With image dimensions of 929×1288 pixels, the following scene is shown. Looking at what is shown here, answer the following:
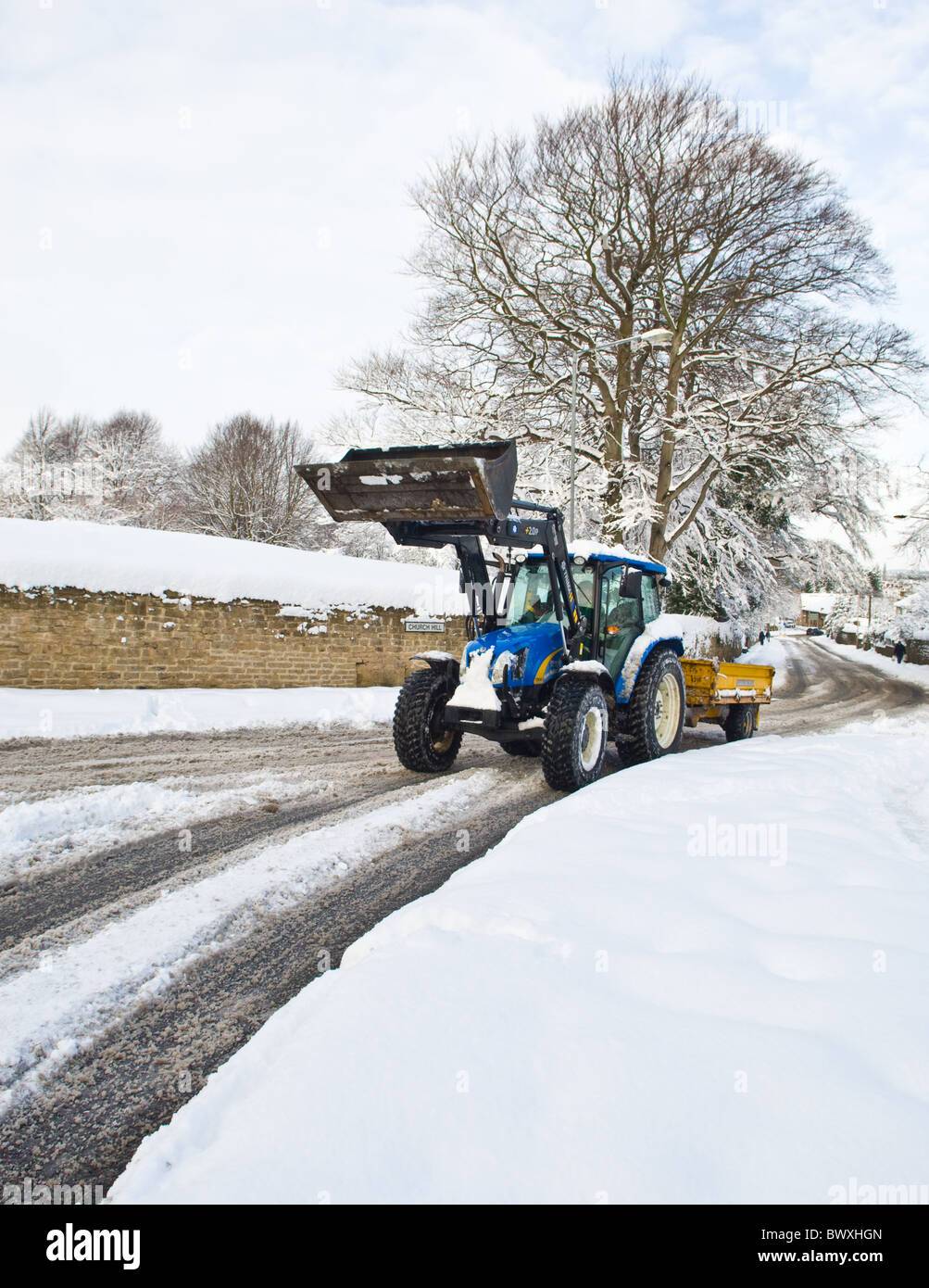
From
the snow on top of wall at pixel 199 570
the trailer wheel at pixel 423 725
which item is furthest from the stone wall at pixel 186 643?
the trailer wheel at pixel 423 725

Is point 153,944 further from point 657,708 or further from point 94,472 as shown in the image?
point 94,472

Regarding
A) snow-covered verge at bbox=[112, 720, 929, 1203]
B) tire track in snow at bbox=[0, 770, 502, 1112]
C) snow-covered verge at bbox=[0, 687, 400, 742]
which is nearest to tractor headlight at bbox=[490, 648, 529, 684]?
tire track in snow at bbox=[0, 770, 502, 1112]

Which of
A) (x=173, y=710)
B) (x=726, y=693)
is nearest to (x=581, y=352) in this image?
(x=726, y=693)

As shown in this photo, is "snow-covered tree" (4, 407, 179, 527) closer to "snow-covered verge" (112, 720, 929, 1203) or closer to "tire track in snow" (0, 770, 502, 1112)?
"tire track in snow" (0, 770, 502, 1112)

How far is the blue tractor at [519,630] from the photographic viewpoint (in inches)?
221

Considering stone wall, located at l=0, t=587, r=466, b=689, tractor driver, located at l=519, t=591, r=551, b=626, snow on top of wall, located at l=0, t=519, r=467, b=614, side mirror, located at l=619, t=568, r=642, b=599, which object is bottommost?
stone wall, located at l=0, t=587, r=466, b=689

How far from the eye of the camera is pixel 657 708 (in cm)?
773

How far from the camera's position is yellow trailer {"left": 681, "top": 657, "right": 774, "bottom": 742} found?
9.42m

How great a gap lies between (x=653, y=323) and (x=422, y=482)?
15.8 metres

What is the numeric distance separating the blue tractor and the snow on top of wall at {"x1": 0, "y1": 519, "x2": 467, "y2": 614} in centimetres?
772

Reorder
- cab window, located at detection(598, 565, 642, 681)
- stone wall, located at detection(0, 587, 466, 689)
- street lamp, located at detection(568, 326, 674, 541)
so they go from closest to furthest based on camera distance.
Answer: cab window, located at detection(598, 565, 642, 681)
stone wall, located at detection(0, 587, 466, 689)
street lamp, located at detection(568, 326, 674, 541)

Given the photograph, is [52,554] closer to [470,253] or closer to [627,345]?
[470,253]

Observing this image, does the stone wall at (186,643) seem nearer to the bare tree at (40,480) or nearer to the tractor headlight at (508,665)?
the tractor headlight at (508,665)

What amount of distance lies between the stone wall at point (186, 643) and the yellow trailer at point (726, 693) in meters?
7.26
